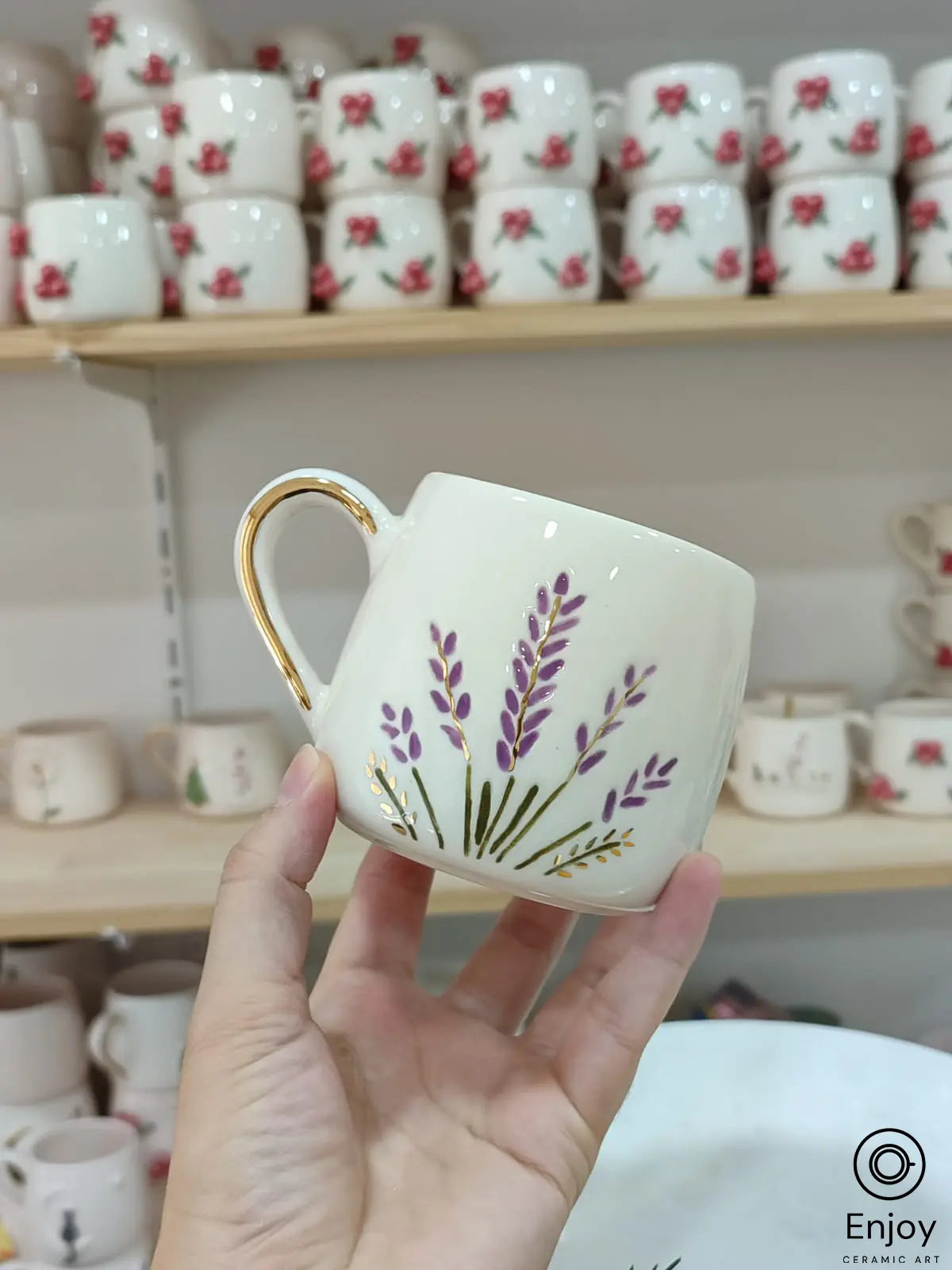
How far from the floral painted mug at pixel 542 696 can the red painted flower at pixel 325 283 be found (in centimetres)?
35

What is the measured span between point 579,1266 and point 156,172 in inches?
32.2

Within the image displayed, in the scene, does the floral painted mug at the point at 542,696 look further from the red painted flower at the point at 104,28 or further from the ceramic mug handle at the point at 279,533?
the red painted flower at the point at 104,28

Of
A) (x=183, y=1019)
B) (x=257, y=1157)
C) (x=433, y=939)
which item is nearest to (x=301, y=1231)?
(x=257, y=1157)

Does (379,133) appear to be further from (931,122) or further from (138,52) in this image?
(931,122)

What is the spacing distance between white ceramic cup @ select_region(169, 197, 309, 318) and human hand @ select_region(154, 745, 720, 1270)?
0.40 m

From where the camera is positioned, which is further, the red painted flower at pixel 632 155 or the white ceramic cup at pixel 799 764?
the white ceramic cup at pixel 799 764

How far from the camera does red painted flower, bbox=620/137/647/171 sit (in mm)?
774

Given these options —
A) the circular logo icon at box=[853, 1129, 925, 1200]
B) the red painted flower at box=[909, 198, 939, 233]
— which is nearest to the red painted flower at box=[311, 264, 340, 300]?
the red painted flower at box=[909, 198, 939, 233]

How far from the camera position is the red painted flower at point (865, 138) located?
0.76 meters

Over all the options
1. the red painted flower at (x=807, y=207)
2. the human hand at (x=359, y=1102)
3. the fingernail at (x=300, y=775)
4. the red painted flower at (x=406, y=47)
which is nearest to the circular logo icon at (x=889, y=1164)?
the human hand at (x=359, y=1102)

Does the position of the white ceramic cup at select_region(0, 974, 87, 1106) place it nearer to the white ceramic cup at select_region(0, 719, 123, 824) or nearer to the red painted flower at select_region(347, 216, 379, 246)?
the white ceramic cup at select_region(0, 719, 123, 824)

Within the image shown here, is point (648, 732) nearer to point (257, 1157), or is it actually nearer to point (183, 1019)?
point (257, 1157)

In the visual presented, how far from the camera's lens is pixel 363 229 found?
76 centimetres

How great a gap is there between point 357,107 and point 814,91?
32 cm
